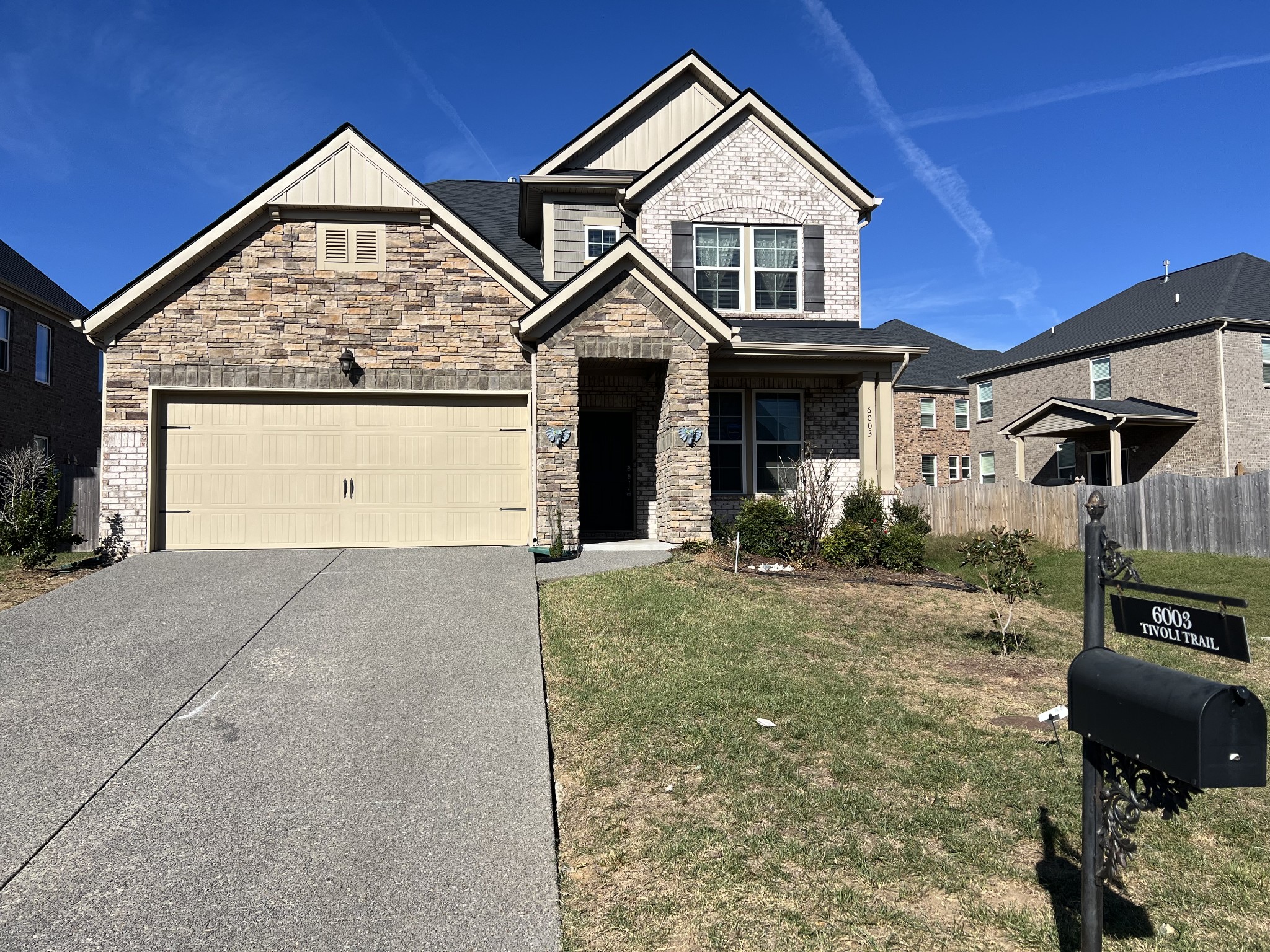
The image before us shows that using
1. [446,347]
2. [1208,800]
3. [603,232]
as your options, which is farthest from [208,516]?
[1208,800]

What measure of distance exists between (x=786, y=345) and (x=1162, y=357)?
1646 centimetres

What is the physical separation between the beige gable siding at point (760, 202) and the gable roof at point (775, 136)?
0.38 feet

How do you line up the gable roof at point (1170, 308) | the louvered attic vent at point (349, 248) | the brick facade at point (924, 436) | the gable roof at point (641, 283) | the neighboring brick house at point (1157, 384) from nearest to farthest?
the gable roof at point (641, 283)
the louvered attic vent at point (349, 248)
the neighboring brick house at point (1157, 384)
the gable roof at point (1170, 308)
the brick facade at point (924, 436)

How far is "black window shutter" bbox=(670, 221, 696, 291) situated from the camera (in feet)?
49.3

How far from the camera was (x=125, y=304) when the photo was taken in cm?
1230

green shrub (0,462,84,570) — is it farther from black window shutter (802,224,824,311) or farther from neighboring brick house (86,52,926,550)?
black window shutter (802,224,824,311)

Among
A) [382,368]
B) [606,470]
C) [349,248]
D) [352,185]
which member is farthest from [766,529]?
[352,185]

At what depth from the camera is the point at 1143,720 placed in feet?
7.74

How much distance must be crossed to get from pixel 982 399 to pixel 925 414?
241 centimetres

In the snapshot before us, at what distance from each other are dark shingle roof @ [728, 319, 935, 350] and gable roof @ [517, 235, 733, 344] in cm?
134

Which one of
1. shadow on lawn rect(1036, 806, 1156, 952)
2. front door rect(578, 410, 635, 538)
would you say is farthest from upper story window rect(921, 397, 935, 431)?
shadow on lawn rect(1036, 806, 1156, 952)

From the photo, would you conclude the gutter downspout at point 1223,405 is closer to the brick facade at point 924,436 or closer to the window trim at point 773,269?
the brick facade at point 924,436

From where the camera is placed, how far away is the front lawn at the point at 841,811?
3443mm

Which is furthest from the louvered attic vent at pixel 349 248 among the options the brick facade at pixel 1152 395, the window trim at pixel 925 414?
the window trim at pixel 925 414
